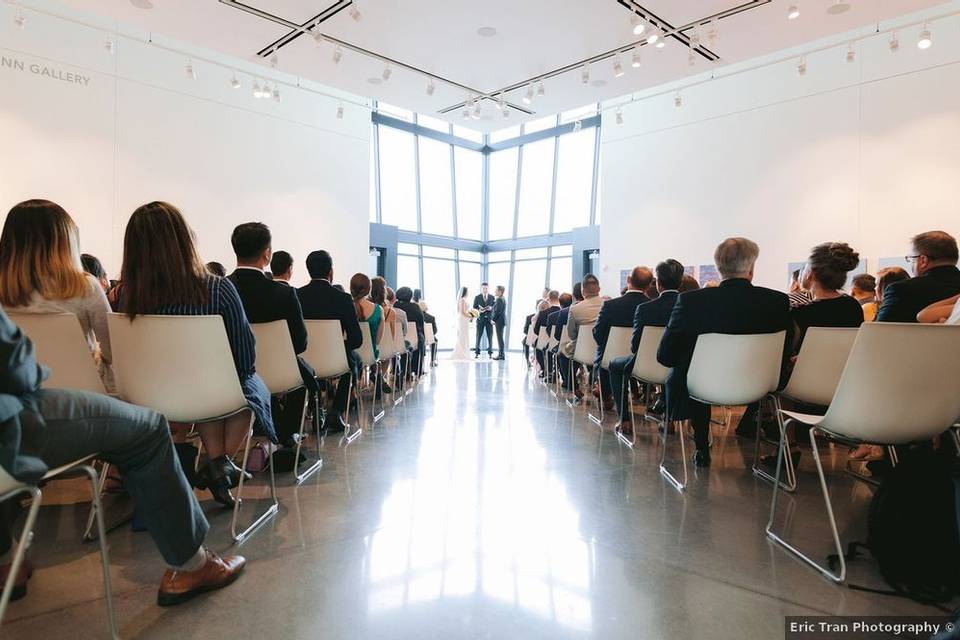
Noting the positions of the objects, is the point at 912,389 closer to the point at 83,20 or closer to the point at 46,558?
the point at 46,558

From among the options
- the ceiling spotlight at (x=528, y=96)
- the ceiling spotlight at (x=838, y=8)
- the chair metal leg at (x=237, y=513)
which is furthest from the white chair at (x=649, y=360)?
the ceiling spotlight at (x=528, y=96)

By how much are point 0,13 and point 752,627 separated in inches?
389

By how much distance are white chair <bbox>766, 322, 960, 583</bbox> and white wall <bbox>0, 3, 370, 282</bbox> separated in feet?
29.3

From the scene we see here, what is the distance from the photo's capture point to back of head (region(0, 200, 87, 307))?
6.29 feet

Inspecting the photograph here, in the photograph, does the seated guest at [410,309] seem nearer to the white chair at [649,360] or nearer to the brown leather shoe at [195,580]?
the white chair at [649,360]

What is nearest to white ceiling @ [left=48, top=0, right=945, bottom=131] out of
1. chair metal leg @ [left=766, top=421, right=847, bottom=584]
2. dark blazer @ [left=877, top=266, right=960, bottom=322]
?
dark blazer @ [left=877, top=266, right=960, bottom=322]

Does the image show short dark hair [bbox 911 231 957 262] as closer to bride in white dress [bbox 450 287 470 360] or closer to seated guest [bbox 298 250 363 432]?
seated guest [bbox 298 250 363 432]

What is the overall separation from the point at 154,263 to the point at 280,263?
5.07 ft

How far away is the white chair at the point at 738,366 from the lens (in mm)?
2590

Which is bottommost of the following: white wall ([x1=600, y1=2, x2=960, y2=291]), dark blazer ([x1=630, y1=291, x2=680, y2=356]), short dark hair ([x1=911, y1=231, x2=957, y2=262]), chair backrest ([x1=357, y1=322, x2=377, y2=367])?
chair backrest ([x1=357, y1=322, x2=377, y2=367])

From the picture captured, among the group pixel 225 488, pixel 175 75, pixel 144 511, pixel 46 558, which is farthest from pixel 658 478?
pixel 175 75

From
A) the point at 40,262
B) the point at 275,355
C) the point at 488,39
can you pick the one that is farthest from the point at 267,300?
the point at 488,39

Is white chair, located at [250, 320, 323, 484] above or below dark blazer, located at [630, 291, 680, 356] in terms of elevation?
below

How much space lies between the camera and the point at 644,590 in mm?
1685
